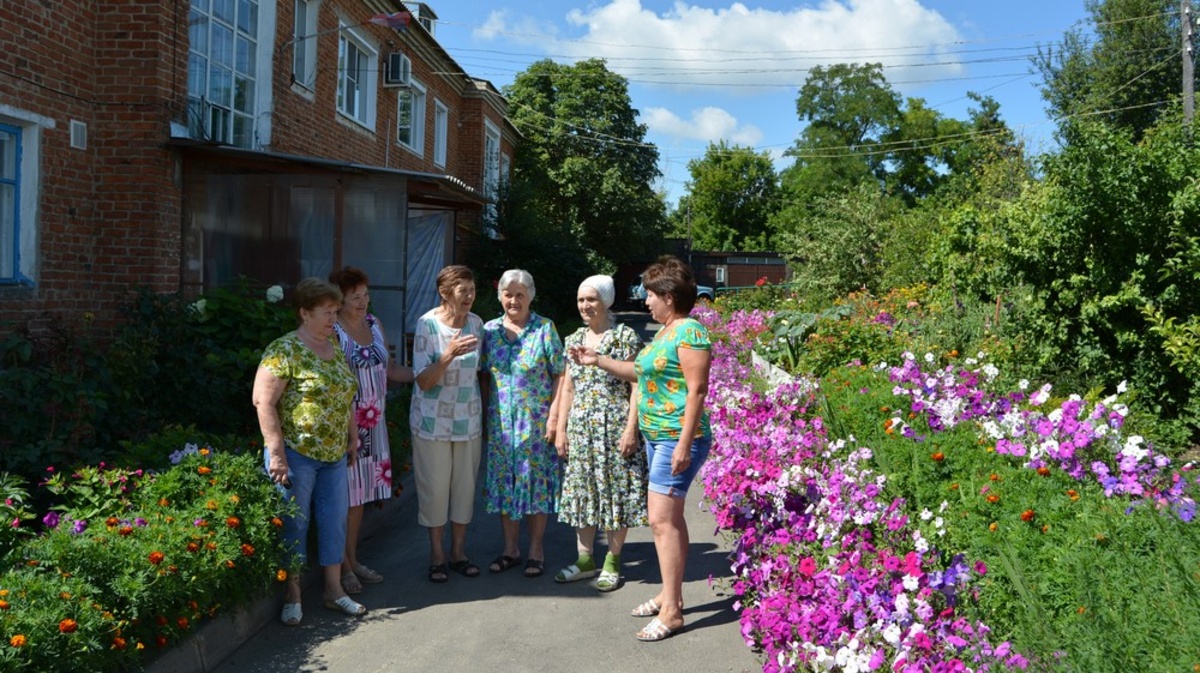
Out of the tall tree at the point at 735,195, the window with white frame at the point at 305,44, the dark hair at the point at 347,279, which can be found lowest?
the dark hair at the point at 347,279

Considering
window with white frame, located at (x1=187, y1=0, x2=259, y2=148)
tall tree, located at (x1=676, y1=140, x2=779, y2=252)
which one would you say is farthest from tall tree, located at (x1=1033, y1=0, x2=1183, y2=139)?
tall tree, located at (x1=676, y1=140, x2=779, y2=252)

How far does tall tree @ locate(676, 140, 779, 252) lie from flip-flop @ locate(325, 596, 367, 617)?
7313 centimetres

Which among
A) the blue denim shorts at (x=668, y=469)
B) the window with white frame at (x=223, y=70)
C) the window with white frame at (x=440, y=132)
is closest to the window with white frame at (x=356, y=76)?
the window with white frame at (x=223, y=70)

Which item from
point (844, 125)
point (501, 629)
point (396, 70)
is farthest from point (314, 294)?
point (844, 125)

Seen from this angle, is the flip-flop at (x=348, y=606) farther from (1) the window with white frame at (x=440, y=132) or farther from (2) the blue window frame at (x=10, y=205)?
(1) the window with white frame at (x=440, y=132)

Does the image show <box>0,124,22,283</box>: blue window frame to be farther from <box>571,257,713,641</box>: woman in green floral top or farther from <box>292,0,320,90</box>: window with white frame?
<box>571,257,713,641</box>: woman in green floral top

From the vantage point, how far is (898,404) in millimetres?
5902

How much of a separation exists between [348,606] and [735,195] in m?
75.2

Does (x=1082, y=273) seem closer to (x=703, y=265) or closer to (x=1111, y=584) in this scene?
(x=1111, y=584)

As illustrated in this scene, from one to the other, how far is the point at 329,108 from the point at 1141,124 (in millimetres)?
28819

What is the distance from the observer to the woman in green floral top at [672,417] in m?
4.79

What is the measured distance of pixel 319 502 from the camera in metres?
5.20

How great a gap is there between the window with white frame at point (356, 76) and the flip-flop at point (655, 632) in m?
11.1

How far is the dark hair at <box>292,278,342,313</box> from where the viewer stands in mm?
4980
